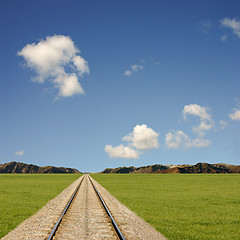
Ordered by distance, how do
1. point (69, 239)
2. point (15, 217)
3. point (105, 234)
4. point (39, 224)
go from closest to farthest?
point (69, 239) → point (105, 234) → point (39, 224) → point (15, 217)

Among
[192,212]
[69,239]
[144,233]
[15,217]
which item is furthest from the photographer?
[192,212]

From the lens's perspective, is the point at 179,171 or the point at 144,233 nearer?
the point at 144,233

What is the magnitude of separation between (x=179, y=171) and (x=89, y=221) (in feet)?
632

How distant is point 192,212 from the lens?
18172 millimetres

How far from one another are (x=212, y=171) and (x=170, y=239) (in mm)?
205981

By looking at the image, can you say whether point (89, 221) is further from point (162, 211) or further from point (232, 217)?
point (232, 217)

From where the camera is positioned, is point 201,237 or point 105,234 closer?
point 105,234

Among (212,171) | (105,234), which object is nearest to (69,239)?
(105,234)

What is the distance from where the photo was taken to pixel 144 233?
38.4 ft

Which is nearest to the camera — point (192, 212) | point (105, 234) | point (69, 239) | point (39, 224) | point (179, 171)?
point (69, 239)

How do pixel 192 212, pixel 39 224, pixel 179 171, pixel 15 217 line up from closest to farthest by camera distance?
pixel 39 224 → pixel 15 217 → pixel 192 212 → pixel 179 171

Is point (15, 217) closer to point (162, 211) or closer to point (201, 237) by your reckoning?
point (162, 211)

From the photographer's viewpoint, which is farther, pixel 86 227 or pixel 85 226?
pixel 85 226

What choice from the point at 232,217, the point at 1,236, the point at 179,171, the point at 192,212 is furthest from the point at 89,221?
the point at 179,171
